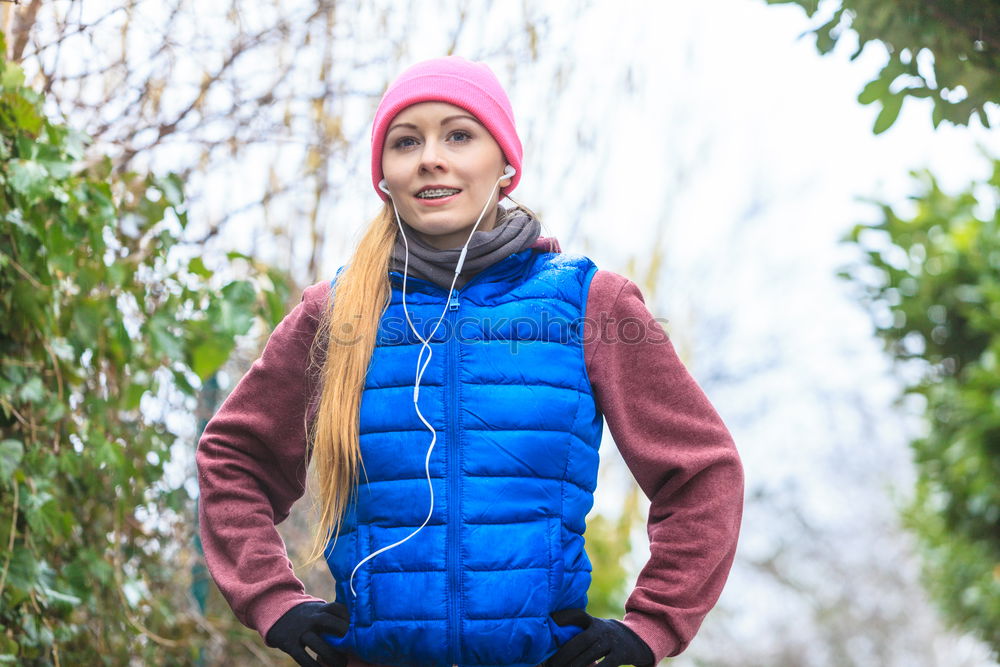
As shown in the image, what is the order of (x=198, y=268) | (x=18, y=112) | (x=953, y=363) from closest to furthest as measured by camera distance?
(x=18, y=112)
(x=198, y=268)
(x=953, y=363)

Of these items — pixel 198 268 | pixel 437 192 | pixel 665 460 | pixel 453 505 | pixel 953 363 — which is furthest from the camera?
pixel 953 363

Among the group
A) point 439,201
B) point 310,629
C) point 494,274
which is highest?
point 439,201

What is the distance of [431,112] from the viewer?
6.66ft

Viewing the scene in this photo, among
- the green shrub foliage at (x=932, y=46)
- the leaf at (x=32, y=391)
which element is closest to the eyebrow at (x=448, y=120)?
the green shrub foliage at (x=932, y=46)

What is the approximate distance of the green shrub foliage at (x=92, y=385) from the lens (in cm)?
237

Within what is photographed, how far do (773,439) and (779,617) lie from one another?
10.5 feet

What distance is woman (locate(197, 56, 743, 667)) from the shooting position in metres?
1.82

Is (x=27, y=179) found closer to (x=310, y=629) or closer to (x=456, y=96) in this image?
(x=456, y=96)

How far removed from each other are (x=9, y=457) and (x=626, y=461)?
1.26 meters

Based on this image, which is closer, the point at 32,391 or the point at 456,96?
the point at 456,96

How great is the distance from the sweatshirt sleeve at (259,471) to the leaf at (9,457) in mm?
489

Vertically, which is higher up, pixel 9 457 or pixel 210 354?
pixel 210 354

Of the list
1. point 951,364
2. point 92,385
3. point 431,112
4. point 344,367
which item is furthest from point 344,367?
point 951,364

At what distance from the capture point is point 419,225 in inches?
80.8
